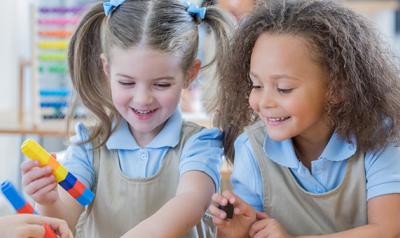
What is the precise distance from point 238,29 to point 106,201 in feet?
1.29

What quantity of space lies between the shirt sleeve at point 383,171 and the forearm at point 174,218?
275mm

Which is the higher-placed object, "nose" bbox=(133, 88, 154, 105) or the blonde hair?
the blonde hair

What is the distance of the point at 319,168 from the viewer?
3.53 ft

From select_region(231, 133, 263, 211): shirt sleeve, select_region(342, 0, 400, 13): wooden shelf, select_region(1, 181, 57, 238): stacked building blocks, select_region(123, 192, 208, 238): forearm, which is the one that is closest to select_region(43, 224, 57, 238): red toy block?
select_region(1, 181, 57, 238): stacked building blocks

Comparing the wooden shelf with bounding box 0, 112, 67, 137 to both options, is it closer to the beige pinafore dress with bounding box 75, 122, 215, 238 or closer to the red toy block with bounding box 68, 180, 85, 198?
the beige pinafore dress with bounding box 75, 122, 215, 238

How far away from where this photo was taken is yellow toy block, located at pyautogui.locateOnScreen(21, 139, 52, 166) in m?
→ 0.99

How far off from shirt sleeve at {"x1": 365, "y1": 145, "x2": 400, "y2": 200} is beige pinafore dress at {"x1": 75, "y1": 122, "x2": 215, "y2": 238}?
11.9 inches

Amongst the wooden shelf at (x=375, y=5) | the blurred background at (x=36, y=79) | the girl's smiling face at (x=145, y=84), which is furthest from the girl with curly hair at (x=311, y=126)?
the wooden shelf at (x=375, y=5)

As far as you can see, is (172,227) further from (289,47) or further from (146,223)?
(289,47)

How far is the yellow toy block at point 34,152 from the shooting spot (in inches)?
39.1

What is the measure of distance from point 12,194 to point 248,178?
15.8 inches

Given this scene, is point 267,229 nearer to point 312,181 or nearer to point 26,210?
point 312,181

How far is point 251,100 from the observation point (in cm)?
103

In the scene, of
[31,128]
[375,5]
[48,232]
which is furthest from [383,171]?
[375,5]
